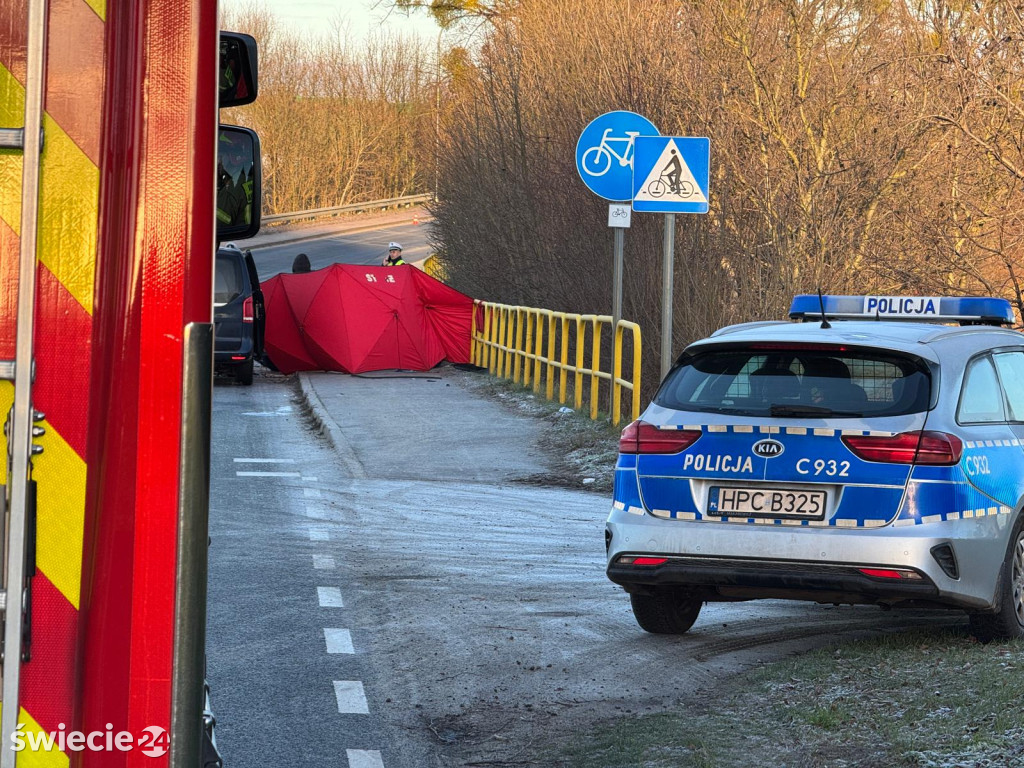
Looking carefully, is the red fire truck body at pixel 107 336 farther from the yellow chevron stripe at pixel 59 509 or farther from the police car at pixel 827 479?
the police car at pixel 827 479

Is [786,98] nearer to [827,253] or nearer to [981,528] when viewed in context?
[827,253]

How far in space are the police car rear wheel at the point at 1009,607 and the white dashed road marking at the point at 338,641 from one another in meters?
2.81

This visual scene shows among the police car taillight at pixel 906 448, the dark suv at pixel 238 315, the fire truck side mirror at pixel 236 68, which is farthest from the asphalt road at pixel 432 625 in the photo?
the dark suv at pixel 238 315

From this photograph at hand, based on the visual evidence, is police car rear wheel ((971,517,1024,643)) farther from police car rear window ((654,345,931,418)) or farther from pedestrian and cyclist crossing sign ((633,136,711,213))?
pedestrian and cyclist crossing sign ((633,136,711,213))

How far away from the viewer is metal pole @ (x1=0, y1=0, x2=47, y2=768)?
2.48 metres

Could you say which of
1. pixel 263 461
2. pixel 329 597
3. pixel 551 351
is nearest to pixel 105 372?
pixel 329 597

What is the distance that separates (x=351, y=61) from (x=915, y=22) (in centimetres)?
4849

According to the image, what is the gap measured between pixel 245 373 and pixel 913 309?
1503 centimetres

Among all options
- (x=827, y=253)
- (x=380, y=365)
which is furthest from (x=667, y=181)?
(x=380, y=365)

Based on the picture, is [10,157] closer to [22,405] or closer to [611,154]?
[22,405]

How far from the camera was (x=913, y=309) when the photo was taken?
8.24 metres

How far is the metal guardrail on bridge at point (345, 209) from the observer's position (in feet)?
192

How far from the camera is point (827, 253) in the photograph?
56.4 feet

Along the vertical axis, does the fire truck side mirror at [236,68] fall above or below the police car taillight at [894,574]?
above
